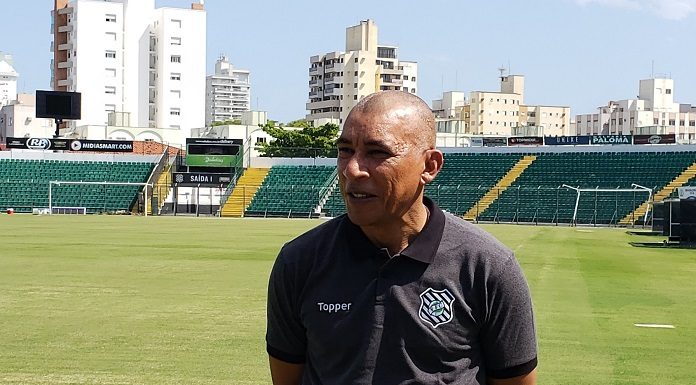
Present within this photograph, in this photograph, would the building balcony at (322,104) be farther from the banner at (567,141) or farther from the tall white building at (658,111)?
the banner at (567,141)

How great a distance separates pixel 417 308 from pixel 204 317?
10900mm

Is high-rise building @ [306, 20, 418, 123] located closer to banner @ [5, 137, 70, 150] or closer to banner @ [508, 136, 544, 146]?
banner @ [508, 136, 544, 146]

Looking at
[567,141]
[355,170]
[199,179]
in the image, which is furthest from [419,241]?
[567,141]

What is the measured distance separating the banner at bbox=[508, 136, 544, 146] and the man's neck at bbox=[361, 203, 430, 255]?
2979 inches

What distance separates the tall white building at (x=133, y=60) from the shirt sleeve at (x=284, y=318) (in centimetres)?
12315

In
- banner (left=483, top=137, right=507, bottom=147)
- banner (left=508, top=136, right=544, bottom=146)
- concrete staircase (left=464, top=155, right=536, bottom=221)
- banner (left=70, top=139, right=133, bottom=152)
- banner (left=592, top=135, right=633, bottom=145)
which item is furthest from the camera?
banner (left=483, top=137, right=507, bottom=147)

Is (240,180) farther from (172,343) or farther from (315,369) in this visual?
(315,369)

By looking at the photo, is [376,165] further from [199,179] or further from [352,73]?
[352,73]

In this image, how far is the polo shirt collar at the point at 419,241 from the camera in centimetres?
322

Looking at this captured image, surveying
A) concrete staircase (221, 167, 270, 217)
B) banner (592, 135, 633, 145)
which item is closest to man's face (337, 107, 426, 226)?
concrete staircase (221, 167, 270, 217)

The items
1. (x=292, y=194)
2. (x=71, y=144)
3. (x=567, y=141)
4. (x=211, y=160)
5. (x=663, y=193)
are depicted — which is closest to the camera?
(x=663, y=193)

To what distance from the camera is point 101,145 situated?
79.8 m

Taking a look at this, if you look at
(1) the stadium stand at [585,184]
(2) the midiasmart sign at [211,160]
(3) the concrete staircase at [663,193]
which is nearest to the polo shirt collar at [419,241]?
(3) the concrete staircase at [663,193]

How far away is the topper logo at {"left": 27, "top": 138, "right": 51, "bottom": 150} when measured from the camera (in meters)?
78.7
